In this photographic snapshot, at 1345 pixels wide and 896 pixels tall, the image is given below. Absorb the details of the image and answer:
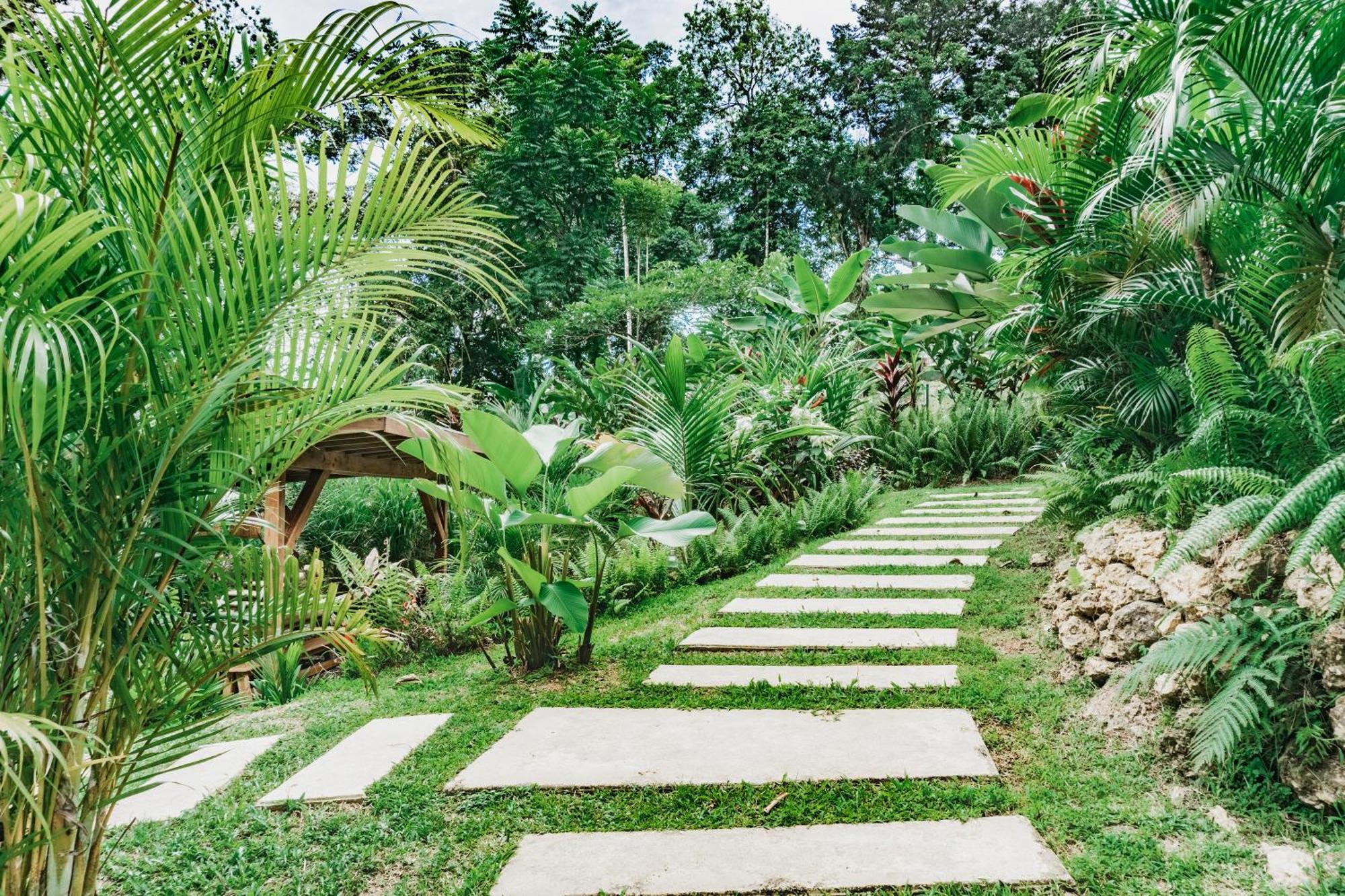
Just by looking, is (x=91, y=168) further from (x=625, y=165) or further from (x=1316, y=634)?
(x=625, y=165)

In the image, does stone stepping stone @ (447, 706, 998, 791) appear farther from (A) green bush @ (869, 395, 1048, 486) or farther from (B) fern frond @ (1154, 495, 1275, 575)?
(A) green bush @ (869, 395, 1048, 486)

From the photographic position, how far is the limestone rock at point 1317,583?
181 cm

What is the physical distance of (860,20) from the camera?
2070 centimetres

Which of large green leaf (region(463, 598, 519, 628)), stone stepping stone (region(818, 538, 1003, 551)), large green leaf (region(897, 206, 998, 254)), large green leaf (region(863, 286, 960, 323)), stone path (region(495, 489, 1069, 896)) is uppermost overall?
large green leaf (region(897, 206, 998, 254))

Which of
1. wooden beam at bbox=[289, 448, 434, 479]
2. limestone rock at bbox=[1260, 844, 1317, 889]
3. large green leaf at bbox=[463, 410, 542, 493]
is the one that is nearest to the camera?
limestone rock at bbox=[1260, 844, 1317, 889]

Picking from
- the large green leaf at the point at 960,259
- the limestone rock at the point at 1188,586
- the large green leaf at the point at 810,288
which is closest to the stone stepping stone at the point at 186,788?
the limestone rock at the point at 1188,586

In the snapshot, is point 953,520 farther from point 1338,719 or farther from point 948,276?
point 1338,719

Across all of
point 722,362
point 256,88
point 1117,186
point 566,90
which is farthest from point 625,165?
point 256,88

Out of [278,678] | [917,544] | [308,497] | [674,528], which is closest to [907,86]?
[917,544]

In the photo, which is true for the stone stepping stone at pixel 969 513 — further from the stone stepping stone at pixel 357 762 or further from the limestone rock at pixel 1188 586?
the stone stepping stone at pixel 357 762

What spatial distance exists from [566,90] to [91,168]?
1431cm

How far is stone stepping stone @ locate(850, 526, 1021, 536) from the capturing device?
474 cm

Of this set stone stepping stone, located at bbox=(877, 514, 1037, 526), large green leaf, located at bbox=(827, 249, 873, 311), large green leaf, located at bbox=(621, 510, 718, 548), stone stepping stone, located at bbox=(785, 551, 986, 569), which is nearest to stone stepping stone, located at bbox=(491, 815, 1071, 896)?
large green leaf, located at bbox=(621, 510, 718, 548)

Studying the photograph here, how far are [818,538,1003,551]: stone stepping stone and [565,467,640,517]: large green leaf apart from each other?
2.41 m
